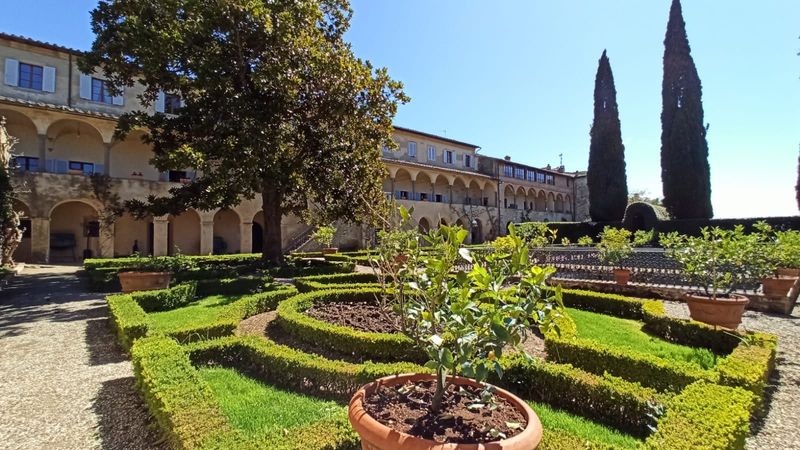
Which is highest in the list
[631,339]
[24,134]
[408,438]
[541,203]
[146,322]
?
[24,134]

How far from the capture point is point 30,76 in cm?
2025

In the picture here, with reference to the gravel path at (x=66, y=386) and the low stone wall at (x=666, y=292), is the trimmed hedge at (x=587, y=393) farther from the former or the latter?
the low stone wall at (x=666, y=292)

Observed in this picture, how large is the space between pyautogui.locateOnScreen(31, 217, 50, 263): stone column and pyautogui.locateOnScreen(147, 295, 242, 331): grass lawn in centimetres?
1496

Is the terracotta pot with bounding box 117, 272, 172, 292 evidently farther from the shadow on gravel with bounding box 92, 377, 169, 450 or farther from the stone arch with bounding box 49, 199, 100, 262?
the stone arch with bounding box 49, 199, 100, 262

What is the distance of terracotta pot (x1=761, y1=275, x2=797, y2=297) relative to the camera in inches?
399

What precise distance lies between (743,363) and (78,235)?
2963 centimetres

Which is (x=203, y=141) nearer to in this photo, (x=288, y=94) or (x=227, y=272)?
(x=288, y=94)

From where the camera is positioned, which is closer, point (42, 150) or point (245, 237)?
point (42, 150)

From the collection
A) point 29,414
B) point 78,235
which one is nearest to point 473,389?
point 29,414

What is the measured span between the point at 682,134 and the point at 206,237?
34997mm

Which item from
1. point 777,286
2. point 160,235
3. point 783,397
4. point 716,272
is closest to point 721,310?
point 716,272

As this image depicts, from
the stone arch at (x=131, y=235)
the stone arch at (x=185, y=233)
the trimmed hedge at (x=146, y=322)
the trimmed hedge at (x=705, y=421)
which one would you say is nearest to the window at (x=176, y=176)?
the stone arch at (x=185, y=233)

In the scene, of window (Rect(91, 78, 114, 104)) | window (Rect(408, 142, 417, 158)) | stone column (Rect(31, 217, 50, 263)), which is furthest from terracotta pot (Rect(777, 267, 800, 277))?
window (Rect(91, 78, 114, 104))

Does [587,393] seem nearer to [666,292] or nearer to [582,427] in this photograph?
[582,427]
